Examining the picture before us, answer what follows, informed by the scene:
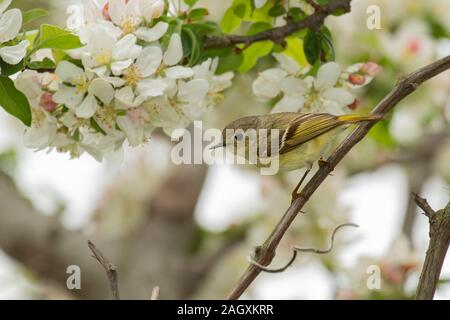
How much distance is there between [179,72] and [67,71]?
274 millimetres

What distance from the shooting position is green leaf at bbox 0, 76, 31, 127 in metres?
2.18

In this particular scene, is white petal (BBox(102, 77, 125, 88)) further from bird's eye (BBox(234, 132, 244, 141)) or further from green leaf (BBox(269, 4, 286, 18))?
green leaf (BBox(269, 4, 286, 18))

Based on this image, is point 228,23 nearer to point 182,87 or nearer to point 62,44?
point 182,87

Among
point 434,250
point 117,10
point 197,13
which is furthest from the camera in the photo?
point 197,13

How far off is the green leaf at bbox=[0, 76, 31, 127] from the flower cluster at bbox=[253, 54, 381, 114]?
676mm

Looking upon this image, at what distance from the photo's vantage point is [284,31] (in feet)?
8.40

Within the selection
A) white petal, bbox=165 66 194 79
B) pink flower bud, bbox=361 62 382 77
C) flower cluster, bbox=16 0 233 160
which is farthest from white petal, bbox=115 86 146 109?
pink flower bud, bbox=361 62 382 77

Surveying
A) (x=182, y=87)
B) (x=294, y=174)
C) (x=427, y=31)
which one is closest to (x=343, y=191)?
(x=294, y=174)

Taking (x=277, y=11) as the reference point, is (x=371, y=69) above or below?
below

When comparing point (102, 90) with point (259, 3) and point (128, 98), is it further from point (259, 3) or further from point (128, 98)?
point (259, 3)

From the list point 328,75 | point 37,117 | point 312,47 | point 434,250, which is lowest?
point 434,250

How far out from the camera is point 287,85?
256 centimetres

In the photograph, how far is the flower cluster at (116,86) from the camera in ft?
7.29

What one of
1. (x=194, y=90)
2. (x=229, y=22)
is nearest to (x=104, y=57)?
(x=194, y=90)
